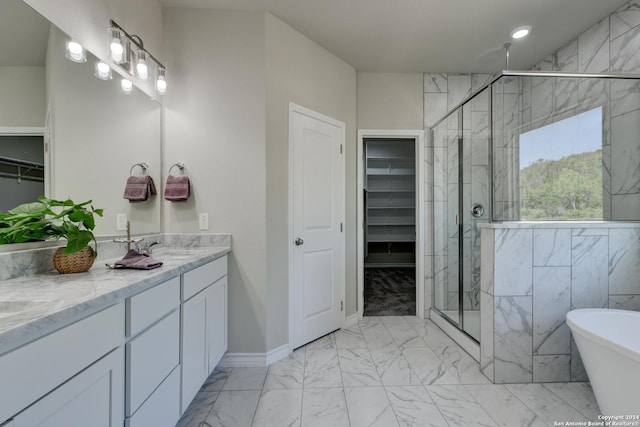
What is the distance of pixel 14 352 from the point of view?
2.00 feet

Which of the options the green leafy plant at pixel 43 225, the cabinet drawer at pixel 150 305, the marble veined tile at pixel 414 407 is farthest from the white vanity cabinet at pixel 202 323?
the marble veined tile at pixel 414 407

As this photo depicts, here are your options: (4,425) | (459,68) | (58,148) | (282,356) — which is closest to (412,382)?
(282,356)

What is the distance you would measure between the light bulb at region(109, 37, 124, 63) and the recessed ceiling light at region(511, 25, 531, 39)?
9.92 feet

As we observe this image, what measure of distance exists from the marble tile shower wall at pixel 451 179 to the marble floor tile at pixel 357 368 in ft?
3.31

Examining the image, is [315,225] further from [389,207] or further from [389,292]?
[389,207]

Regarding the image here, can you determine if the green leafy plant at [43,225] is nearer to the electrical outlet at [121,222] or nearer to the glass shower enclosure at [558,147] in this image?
the electrical outlet at [121,222]

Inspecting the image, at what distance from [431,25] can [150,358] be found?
3007 millimetres

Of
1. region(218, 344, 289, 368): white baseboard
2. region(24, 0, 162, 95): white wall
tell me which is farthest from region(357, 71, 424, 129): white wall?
region(218, 344, 289, 368): white baseboard

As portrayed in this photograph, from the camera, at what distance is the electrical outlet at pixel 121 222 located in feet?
5.65

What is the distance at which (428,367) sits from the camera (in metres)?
2.07

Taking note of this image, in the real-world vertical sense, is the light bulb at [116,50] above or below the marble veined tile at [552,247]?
above

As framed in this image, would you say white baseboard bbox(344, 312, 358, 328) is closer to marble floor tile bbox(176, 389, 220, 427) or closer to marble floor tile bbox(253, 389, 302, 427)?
marble floor tile bbox(253, 389, 302, 427)

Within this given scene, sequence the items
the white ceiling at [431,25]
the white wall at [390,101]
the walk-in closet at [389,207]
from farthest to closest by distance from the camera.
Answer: the walk-in closet at [389,207] < the white wall at [390,101] < the white ceiling at [431,25]

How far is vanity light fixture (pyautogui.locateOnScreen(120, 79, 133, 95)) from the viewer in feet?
5.79
